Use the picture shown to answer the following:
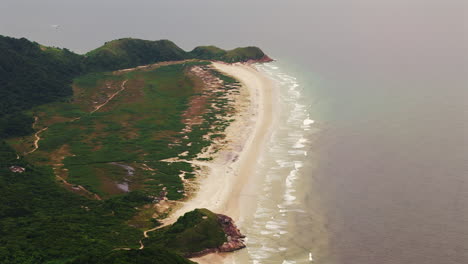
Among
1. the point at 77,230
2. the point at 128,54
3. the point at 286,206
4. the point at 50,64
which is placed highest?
the point at 128,54

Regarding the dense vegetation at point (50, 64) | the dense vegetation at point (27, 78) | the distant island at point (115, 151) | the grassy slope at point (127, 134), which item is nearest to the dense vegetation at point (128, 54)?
the dense vegetation at point (50, 64)

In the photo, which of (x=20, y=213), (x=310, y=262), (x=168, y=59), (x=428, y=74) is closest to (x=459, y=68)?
(x=428, y=74)

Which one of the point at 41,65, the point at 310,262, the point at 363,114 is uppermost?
the point at 41,65

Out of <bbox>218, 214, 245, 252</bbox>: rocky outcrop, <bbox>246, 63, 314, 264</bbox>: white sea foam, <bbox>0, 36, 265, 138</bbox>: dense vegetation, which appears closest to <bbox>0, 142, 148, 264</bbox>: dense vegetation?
<bbox>218, 214, 245, 252</bbox>: rocky outcrop

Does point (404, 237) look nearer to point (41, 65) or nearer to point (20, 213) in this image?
point (20, 213)

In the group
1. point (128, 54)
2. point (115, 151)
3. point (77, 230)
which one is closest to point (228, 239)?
point (77, 230)

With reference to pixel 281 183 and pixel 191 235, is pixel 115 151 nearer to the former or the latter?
pixel 281 183

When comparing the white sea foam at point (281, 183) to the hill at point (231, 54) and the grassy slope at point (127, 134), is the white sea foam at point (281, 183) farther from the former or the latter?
the hill at point (231, 54)
